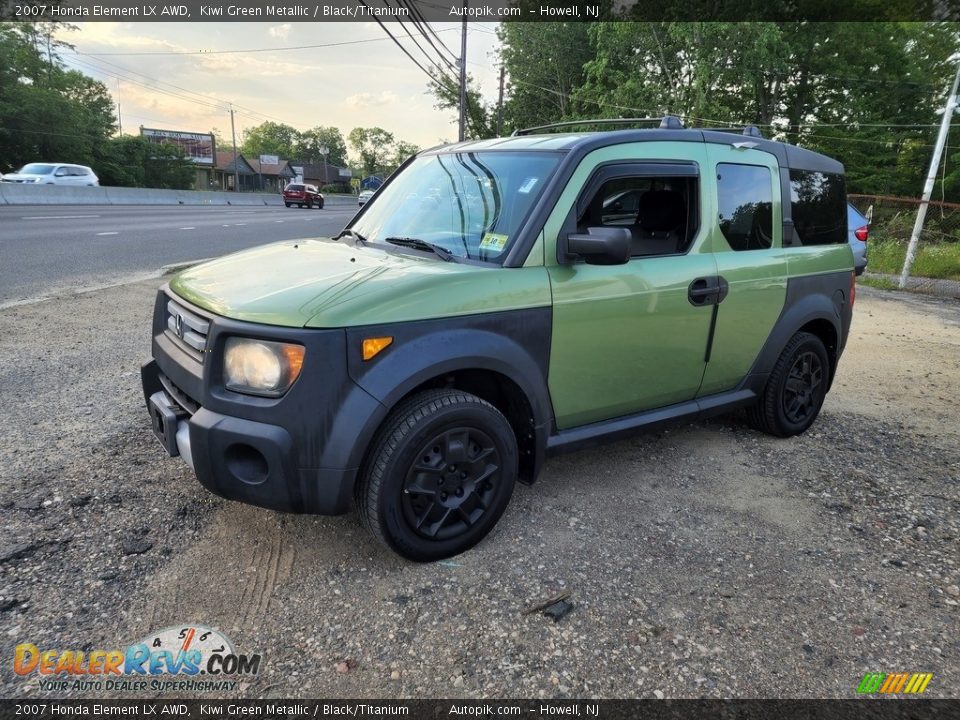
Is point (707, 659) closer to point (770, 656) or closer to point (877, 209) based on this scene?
point (770, 656)

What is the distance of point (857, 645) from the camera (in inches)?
91.6

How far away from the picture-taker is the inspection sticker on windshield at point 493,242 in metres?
2.86

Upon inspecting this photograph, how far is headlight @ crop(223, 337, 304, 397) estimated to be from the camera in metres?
2.28

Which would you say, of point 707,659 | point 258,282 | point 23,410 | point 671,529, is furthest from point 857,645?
point 23,410

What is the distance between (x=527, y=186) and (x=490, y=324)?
31.1 inches

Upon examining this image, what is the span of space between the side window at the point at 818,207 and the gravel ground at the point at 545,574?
1.44 m

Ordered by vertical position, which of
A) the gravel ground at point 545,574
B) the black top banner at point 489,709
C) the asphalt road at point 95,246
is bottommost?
the black top banner at point 489,709

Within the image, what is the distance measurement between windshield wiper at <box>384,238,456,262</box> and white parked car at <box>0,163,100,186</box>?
27.3 metres

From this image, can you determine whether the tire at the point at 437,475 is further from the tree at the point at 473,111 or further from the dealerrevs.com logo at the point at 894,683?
the tree at the point at 473,111

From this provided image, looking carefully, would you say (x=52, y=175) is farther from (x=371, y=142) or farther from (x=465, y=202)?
(x=371, y=142)

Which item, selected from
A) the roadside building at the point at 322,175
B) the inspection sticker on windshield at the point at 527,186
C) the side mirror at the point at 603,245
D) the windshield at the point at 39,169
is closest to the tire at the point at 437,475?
the side mirror at the point at 603,245

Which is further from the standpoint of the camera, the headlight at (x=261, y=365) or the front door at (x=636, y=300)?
the front door at (x=636, y=300)

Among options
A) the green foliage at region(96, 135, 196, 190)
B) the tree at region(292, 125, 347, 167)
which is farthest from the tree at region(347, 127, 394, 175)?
the green foliage at region(96, 135, 196, 190)

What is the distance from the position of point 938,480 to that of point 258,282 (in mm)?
4090
